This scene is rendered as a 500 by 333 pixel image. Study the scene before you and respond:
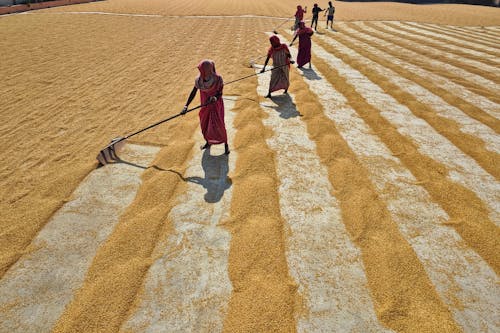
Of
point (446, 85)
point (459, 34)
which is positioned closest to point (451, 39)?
point (459, 34)

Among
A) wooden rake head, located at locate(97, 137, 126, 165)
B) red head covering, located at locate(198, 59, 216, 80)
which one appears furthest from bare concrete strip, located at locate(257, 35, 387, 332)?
wooden rake head, located at locate(97, 137, 126, 165)

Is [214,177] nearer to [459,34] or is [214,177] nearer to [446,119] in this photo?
[446,119]

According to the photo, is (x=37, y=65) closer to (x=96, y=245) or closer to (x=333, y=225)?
(x=96, y=245)

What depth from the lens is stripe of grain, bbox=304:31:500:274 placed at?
11.2 ft

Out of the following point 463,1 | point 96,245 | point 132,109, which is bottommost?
point 96,245

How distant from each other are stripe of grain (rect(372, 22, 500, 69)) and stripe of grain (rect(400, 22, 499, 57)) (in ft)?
2.18

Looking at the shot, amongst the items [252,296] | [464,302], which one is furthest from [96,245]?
[464,302]

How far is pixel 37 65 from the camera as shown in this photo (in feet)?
32.4

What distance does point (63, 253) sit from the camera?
3.31 meters

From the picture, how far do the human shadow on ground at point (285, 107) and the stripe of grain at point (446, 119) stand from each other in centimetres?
297

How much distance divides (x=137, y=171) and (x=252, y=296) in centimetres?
307

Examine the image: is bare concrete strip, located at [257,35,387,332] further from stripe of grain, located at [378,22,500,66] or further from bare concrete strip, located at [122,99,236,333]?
stripe of grain, located at [378,22,500,66]

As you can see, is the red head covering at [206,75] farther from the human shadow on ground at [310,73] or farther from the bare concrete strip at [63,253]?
the human shadow on ground at [310,73]

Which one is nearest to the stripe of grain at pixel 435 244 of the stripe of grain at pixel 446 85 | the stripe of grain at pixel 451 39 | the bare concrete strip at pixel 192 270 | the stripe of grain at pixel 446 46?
the bare concrete strip at pixel 192 270
